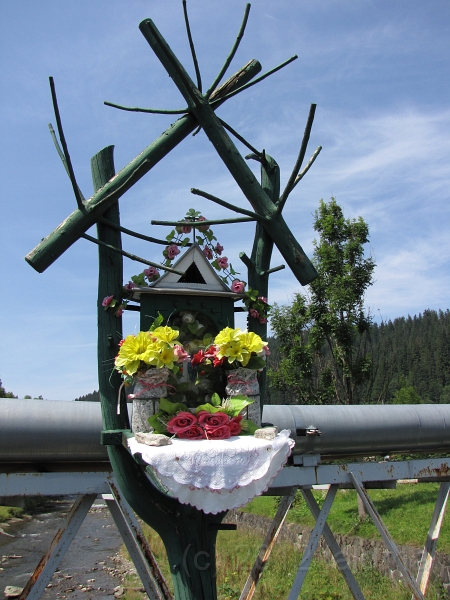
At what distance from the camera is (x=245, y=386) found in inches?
162

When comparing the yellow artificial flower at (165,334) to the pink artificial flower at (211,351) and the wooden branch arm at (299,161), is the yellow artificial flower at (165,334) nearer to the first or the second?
the pink artificial flower at (211,351)

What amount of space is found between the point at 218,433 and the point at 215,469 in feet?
1.14

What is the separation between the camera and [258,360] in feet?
13.5

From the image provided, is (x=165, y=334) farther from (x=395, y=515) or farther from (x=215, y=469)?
(x=395, y=515)

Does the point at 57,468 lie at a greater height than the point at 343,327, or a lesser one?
lesser

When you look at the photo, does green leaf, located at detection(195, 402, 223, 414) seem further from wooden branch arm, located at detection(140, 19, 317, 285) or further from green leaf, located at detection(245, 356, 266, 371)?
wooden branch arm, located at detection(140, 19, 317, 285)

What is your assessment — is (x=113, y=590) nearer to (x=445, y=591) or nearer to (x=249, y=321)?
(x=445, y=591)

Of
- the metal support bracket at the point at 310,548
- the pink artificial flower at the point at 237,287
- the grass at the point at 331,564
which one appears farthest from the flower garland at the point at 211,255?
the grass at the point at 331,564

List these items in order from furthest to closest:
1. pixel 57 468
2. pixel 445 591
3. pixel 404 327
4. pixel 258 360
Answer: pixel 404 327
pixel 445 591
pixel 57 468
pixel 258 360

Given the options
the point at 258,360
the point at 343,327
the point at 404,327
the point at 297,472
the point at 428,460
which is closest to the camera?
the point at 258,360

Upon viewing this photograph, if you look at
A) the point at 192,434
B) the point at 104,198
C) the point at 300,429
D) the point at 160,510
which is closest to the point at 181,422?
the point at 192,434

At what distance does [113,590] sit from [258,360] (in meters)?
12.5

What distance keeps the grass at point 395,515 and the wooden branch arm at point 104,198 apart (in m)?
10.1

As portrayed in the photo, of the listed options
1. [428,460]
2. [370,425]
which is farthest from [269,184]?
[428,460]
